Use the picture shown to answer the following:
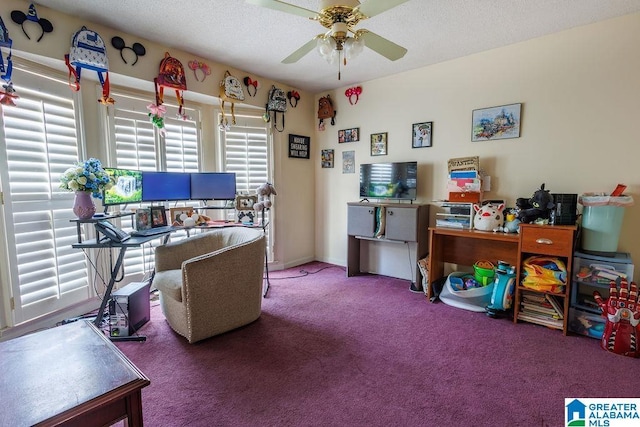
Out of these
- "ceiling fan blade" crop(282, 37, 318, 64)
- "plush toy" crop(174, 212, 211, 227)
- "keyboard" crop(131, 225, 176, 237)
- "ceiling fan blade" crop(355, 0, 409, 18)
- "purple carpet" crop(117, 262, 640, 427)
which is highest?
"ceiling fan blade" crop(355, 0, 409, 18)

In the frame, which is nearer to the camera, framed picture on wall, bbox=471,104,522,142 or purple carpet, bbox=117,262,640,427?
purple carpet, bbox=117,262,640,427

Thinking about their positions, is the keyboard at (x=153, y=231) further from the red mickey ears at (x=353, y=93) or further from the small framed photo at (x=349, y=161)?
the red mickey ears at (x=353, y=93)

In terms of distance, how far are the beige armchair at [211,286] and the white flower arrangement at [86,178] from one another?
67cm

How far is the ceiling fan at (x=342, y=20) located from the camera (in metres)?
1.67

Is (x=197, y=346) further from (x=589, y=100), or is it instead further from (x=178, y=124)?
(x=589, y=100)

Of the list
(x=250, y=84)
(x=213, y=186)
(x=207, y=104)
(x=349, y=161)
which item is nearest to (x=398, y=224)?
(x=349, y=161)

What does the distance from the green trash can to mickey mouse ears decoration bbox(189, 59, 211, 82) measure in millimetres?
3682

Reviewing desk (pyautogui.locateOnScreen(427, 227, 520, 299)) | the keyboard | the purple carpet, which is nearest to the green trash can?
desk (pyautogui.locateOnScreen(427, 227, 520, 299))

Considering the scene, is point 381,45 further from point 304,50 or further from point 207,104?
point 207,104

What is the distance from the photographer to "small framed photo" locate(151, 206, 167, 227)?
2771mm

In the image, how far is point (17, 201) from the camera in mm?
2295

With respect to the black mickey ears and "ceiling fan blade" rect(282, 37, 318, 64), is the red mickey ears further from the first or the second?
the black mickey ears

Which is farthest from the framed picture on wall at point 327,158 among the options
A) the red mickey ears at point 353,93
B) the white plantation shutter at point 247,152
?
the white plantation shutter at point 247,152

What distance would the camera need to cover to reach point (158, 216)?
9.22 feet
